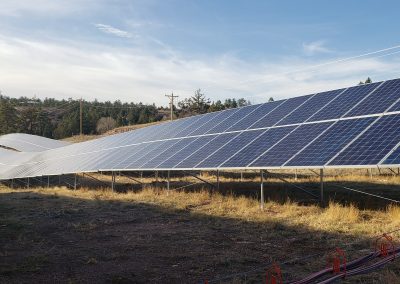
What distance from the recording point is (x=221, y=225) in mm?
14703

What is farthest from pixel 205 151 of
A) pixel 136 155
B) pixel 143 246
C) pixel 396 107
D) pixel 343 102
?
pixel 143 246

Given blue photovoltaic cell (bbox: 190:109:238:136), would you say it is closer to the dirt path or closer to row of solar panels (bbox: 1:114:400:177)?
row of solar panels (bbox: 1:114:400:177)

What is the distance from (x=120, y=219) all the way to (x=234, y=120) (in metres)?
10.6

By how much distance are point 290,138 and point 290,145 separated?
791mm

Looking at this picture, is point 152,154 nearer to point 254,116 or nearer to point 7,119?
point 254,116

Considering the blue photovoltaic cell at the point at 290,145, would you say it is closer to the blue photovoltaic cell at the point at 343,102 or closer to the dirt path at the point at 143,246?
the blue photovoltaic cell at the point at 343,102

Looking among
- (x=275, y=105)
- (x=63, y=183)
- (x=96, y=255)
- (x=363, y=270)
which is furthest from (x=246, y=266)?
(x=63, y=183)

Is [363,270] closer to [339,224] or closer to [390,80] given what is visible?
[339,224]

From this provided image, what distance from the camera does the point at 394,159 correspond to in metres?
12.2

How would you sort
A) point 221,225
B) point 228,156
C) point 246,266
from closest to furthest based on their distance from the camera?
point 246,266, point 221,225, point 228,156

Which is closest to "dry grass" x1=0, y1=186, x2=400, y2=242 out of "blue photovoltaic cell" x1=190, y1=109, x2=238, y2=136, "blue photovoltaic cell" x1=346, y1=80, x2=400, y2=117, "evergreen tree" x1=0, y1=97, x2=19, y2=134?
"blue photovoltaic cell" x1=346, y1=80, x2=400, y2=117

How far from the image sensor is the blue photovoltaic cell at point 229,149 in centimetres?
1859

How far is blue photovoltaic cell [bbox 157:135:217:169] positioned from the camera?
21.4 metres

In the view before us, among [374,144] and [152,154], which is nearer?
[374,144]
